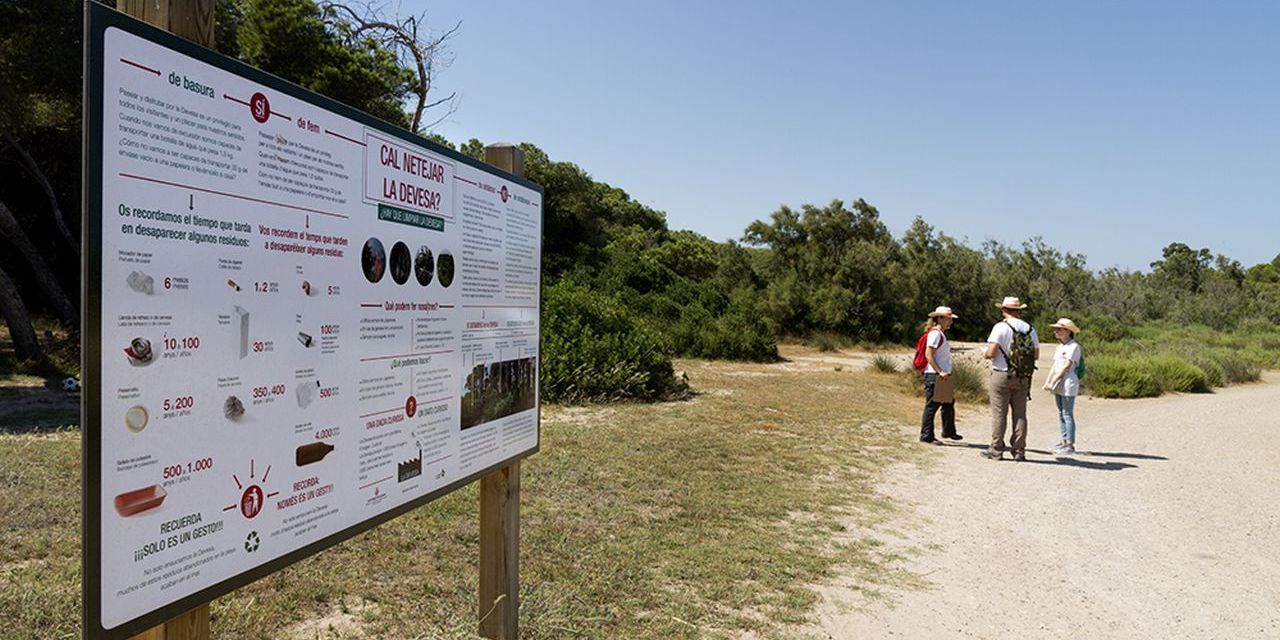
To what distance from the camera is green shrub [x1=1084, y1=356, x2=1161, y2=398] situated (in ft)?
49.6

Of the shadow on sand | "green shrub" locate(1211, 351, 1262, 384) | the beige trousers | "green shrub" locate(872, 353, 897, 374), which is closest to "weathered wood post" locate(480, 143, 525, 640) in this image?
the beige trousers

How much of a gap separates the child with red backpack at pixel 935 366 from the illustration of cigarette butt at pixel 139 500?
8.83 metres

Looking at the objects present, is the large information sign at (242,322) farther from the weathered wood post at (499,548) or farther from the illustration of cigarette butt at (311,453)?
the weathered wood post at (499,548)

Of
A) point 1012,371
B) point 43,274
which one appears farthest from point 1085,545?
point 43,274

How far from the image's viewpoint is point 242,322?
1887mm

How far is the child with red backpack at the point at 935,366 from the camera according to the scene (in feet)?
30.7

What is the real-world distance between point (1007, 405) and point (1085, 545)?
3.03 metres

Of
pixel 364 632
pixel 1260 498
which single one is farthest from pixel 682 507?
pixel 1260 498

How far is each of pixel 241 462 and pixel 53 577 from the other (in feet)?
9.19

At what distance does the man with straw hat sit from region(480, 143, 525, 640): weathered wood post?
6.29m

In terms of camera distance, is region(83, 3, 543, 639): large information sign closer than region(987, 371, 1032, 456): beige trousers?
Yes

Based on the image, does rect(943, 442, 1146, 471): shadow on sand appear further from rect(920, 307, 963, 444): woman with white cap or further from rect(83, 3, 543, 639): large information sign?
rect(83, 3, 543, 639): large information sign

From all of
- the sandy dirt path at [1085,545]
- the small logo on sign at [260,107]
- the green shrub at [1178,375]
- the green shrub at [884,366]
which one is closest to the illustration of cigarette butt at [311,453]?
the small logo on sign at [260,107]

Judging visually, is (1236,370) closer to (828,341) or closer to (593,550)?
(828,341)
